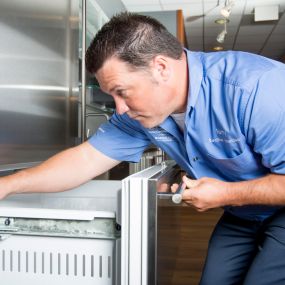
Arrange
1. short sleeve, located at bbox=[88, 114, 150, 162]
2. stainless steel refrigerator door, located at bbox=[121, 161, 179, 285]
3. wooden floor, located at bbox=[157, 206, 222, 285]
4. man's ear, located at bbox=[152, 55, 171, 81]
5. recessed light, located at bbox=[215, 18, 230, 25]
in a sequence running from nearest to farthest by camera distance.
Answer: stainless steel refrigerator door, located at bbox=[121, 161, 179, 285], man's ear, located at bbox=[152, 55, 171, 81], short sleeve, located at bbox=[88, 114, 150, 162], wooden floor, located at bbox=[157, 206, 222, 285], recessed light, located at bbox=[215, 18, 230, 25]

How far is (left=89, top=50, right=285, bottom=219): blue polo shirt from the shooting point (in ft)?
2.88

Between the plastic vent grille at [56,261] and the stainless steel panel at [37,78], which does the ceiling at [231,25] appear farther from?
the plastic vent grille at [56,261]

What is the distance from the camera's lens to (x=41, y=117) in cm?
158

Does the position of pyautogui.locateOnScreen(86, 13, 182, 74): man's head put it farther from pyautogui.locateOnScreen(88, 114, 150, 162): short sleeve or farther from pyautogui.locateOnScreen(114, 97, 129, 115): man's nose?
pyautogui.locateOnScreen(88, 114, 150, 162): short sleeve

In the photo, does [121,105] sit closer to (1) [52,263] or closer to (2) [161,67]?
(2) [161,67]

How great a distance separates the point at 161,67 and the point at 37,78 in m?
0.75

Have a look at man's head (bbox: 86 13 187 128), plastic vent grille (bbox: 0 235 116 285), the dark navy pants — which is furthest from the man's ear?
the dark navy pants

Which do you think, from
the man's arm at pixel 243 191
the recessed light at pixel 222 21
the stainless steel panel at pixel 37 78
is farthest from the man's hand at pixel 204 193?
the recessed light at pixel 222 21

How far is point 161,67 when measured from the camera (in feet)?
3.13

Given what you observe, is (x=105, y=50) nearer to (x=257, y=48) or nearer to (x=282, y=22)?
(x=282, y=22)

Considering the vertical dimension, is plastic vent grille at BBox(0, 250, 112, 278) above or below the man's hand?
below

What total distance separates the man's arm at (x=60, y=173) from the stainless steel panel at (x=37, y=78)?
0.19 m

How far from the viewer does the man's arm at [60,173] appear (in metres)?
1.04

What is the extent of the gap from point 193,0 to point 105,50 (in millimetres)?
3675
